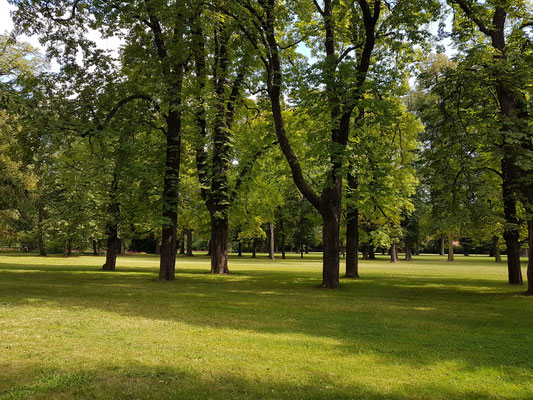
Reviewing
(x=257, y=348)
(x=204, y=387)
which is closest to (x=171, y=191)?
(x=257, y=348)

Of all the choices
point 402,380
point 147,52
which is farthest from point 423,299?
point 147,52

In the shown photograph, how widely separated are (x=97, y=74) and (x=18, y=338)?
15442mm

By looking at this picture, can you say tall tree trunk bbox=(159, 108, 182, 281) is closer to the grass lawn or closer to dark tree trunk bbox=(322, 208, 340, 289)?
the grass lawn

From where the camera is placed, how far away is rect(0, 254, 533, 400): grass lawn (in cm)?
506

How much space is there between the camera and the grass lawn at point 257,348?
5.06 m

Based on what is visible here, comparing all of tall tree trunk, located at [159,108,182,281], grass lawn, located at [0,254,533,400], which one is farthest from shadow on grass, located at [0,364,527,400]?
tall tree trunk, located at [159,108,182,281]

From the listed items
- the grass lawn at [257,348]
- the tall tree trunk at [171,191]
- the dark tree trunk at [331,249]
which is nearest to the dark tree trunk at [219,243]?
the tall tree trunk at [171,191]

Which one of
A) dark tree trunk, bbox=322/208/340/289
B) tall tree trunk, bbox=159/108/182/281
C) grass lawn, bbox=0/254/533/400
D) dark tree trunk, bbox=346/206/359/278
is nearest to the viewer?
grass lawn, bbox=0/254/533/400

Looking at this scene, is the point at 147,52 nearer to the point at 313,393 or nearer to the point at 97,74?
the point at 97,74

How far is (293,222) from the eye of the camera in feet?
213

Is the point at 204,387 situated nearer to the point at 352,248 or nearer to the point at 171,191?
the point at 171,191

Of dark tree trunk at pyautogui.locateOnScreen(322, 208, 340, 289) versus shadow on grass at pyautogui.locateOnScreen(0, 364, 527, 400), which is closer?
shadow on grass at pyautogui.locateOnScreen(0, 364, 527, 400)

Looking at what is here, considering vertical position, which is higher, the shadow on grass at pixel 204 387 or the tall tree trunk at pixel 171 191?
the tall tree trunk at pixel 171 191

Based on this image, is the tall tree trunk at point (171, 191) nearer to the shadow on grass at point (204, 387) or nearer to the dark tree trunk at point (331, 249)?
the dark tree trunk at point (331, 249)
